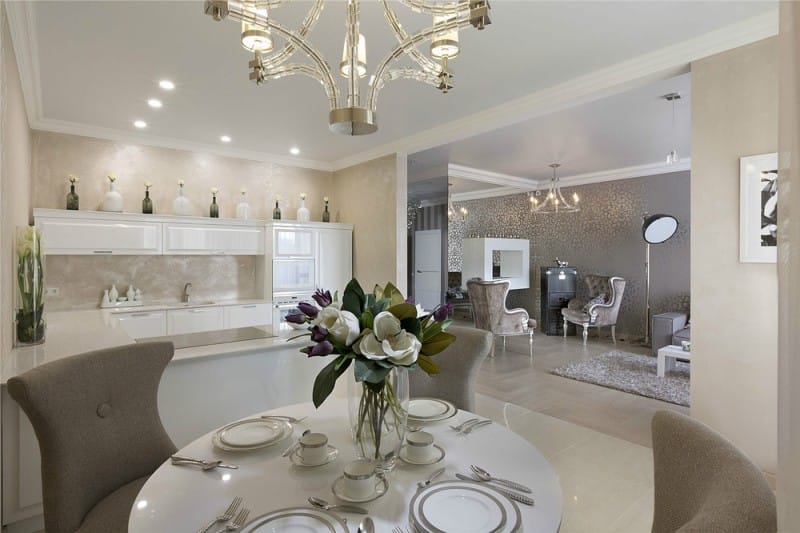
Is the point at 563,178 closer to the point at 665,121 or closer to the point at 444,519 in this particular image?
the point at 665,121

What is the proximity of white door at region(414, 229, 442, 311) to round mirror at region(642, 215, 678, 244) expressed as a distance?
10.4 feet

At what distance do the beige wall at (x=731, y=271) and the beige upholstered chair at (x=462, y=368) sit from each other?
61.8 inches

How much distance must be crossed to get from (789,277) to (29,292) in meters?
3.20

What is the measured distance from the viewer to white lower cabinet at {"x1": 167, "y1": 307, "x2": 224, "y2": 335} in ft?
14.6

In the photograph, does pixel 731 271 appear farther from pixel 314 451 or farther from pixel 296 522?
pixel 296 522

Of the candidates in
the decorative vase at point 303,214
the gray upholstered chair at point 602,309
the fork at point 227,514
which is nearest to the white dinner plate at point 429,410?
the fork at point 227,514

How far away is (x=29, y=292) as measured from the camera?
2.40 metres

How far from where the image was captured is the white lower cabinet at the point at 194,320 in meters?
4.44

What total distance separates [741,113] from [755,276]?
0.96 metres

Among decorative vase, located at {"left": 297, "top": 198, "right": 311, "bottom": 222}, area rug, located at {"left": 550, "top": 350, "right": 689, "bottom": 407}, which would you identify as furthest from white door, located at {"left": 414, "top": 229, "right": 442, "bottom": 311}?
area rug, located at {"left": 550, "top": 350, "right": 689, "bottom": 407}

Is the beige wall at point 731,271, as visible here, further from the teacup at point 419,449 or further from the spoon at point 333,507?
the spoon at point 333,507

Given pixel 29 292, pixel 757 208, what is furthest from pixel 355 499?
pixel 757 208

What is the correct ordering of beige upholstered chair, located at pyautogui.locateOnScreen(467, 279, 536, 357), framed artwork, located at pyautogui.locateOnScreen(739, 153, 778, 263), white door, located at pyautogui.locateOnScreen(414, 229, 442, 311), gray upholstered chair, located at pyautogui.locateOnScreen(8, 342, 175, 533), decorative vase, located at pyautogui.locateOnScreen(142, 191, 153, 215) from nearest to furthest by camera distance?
gray upholstered chair, located at pyautogui.locateOnScreen(8, 342, 175, 533), framed artwork, located at pyautogui.locateOnScreen(739, 153, 778, 263), decorative vase, located at pyautogui.locateOnScreen(142, 191, 153, 215), beige upholstered chair, located at pyautogui.locateOnScreen(467, 279, 536, 357), white door, located at pyautogui.locateOnScreen(414, 229, 442, 311)

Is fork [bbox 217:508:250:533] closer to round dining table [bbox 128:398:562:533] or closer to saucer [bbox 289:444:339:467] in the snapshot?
round dining table [bbox 128:398:562:533]
